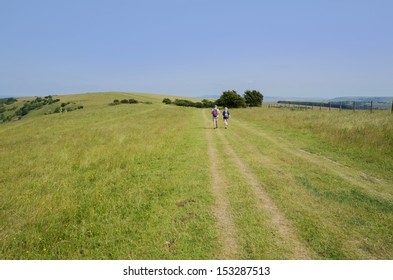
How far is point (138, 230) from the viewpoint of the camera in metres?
5.05

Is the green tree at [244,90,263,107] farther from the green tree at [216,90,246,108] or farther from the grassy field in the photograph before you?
the grassy field

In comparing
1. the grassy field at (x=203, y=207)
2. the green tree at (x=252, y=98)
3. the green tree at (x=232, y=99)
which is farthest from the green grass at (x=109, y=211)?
the green tree at (x=252, y=98)

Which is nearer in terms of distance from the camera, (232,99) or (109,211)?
(109,211)

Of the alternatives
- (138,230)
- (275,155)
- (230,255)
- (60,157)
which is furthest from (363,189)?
(60,157)

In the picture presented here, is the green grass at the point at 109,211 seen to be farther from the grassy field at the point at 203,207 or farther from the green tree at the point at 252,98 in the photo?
the green tree at the point at 252,98

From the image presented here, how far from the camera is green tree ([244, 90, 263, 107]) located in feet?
279

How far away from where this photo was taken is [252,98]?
278 ft

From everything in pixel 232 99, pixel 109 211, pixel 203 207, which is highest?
pixel 232 99

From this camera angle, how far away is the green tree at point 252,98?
3346 inches

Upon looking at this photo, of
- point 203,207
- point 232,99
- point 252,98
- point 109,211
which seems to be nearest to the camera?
point 203,207

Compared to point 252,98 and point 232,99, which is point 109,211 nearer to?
point 232,99

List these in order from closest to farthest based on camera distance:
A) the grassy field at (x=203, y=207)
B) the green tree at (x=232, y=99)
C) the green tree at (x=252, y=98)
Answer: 1. the grassy field at (x=203, y=207)
2. the green tree at (x=232, y=99)
3. the green tree at (x=252, y=98)

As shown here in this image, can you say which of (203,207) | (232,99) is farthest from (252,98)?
(203,207)

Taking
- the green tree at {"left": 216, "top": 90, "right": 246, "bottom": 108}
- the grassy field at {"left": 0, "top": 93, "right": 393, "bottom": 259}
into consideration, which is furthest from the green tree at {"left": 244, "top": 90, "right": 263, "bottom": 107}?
the grassy field at {"left": 0, "top": 93, "right": 393, "bottom": 259}
